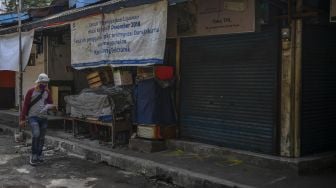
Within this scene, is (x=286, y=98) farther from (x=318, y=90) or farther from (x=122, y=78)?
(x=122, y=78)

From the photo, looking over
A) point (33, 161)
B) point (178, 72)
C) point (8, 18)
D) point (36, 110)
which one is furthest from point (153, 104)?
point (8, 18)

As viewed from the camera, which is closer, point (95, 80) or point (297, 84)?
point (297, 84)

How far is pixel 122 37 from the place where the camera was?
9570mm

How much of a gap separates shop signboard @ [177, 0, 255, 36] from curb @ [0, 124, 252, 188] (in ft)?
8.19

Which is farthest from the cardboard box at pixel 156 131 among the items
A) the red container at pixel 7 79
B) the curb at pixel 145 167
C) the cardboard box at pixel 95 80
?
the red container at pixel 7 79

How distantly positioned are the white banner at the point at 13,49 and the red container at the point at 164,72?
492cm

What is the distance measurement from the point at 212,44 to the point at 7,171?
439cm

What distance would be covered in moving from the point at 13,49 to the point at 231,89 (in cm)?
751

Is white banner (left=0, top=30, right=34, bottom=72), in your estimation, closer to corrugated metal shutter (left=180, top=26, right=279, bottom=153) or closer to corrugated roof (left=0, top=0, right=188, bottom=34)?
corrugated roof (left=0, top=0, right=188, bottom=34)

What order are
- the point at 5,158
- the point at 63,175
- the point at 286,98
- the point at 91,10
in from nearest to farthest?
1. the point at 286,98
2. the point at 63,175
3. the point at 5,158
4. the point at 91,10

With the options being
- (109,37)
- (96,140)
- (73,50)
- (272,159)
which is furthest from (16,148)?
(272,159)

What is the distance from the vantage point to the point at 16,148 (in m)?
11.1

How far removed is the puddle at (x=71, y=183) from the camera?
747 centimetres

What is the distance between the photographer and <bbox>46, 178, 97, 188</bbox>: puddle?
24.5 feet
